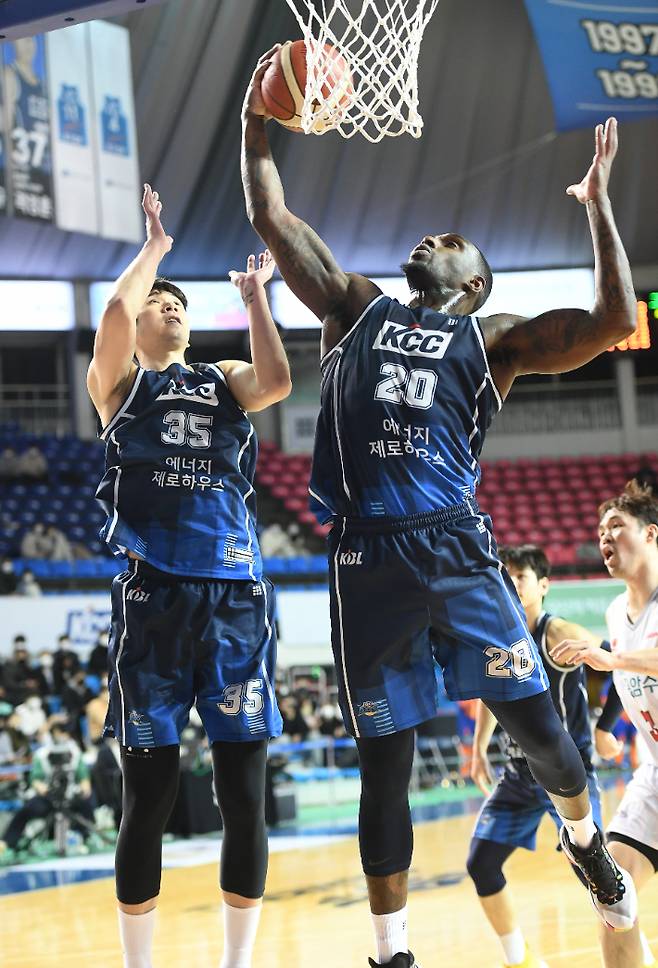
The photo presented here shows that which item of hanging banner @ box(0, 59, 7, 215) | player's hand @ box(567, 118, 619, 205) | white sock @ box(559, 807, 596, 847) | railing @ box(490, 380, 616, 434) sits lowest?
white sock @ box(559, 807, 596, 847)

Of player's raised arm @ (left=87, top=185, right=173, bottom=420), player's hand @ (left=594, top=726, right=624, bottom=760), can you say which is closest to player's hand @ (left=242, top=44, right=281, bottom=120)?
player's raised arm @ (left=87, top=185, right=173, bottom=420)

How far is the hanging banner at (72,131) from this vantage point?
15.3 meters

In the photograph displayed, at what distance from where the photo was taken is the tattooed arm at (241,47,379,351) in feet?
12.1

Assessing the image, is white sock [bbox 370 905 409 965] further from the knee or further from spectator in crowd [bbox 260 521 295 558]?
spectator in crowd [bbox 260 521 295 558]

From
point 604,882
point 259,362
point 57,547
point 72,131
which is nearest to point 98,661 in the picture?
point 57,547

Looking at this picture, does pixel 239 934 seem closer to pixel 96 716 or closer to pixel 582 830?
pixel 582 830

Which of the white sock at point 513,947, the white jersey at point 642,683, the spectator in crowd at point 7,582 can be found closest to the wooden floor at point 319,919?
the white sock at point 513,947

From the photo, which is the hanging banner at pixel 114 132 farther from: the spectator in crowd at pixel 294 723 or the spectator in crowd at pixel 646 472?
the spectator in crowd at pixel 646 472

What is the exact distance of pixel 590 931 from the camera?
5719 millimetres

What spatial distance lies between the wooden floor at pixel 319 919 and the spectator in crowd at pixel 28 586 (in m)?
6.43

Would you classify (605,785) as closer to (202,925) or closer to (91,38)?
(202,925)

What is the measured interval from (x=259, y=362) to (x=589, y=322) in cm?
115

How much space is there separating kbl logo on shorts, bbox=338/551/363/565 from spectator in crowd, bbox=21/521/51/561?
13216 mm

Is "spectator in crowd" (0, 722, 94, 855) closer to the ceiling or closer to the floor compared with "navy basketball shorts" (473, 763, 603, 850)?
closer to the floor
